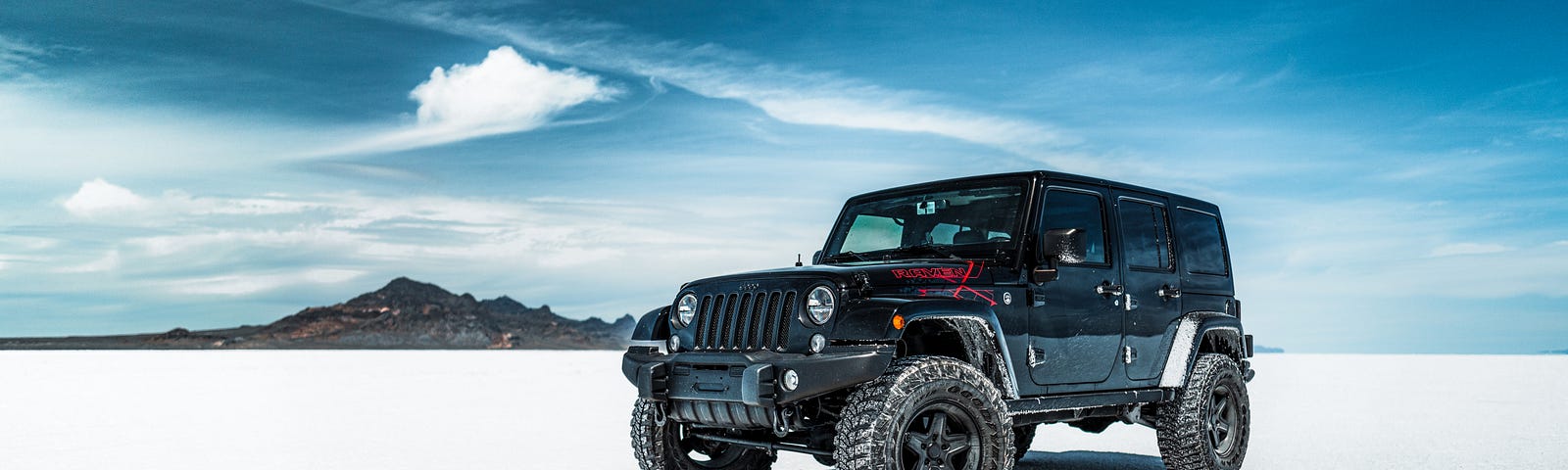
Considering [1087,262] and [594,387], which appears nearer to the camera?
[1087,262]

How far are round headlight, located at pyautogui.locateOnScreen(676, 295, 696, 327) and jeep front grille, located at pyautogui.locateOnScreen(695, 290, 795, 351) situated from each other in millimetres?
121

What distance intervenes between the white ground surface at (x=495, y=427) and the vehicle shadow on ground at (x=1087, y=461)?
0.11 feet

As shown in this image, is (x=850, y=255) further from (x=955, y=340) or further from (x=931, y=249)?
(x=955, y=340)

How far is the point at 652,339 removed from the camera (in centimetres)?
762

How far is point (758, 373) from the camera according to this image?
6.15 metres

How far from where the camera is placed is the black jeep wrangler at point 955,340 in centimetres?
638

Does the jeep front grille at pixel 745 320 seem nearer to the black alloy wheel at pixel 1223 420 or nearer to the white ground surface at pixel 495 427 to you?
the white ground surface at pixel 495 427

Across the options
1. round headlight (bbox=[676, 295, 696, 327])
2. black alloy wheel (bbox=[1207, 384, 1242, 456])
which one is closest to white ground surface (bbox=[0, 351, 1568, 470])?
black alloy wheel (bbox=[1207, 384, 1242, 456])

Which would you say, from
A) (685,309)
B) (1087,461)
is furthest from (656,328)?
(1087,461)

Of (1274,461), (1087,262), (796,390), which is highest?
(1087,262)

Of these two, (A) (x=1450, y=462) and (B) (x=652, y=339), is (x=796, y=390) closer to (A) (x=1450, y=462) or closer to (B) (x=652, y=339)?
(B) (x=652, y=339)

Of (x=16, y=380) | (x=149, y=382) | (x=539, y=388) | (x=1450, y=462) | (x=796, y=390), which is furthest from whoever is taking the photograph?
(x=16, y=380)

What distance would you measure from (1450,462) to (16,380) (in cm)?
2556

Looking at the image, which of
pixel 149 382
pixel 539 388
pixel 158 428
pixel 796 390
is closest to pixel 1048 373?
pixel 796 390
